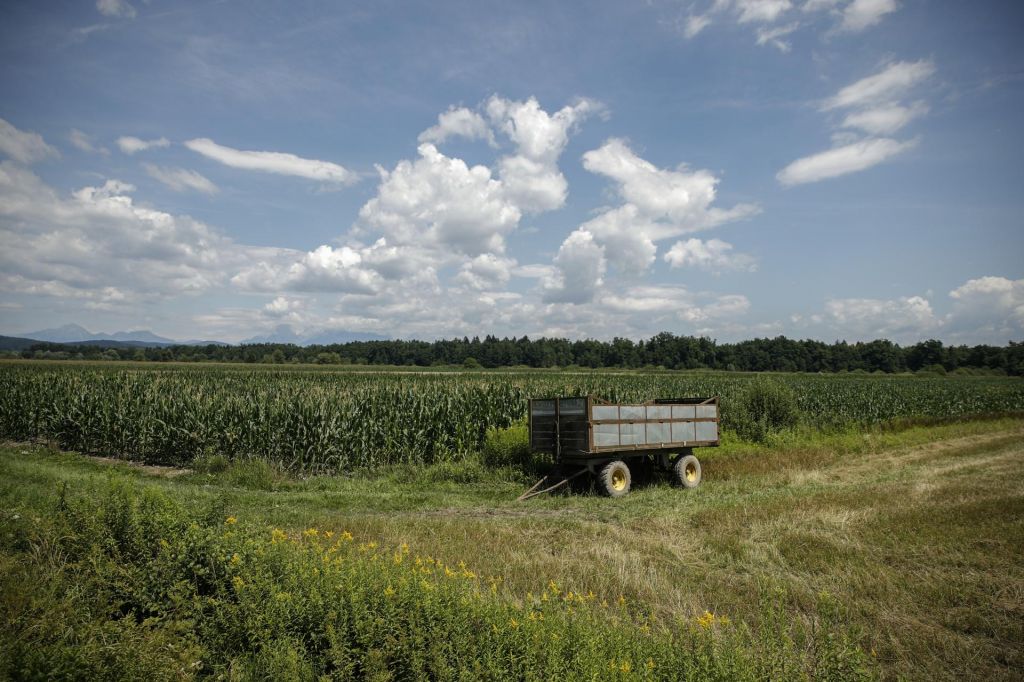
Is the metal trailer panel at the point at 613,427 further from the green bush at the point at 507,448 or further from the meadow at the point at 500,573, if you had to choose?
the green bush at the point at 507,448

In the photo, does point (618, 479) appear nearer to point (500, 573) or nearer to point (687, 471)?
point (687, 471)

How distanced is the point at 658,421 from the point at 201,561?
11.0 m

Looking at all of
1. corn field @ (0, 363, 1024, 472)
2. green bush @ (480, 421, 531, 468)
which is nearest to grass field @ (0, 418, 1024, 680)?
green bush @ (480, 421, 531, 468)

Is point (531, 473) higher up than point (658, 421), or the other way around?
point (658, 421)

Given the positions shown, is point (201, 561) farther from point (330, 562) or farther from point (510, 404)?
point (510, 404)

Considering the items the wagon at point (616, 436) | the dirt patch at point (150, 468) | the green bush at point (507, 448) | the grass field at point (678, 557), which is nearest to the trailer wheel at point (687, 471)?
the wagon at point (616, 436)

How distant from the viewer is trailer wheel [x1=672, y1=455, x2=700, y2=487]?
50.0 feet

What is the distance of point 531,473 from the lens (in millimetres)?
16156

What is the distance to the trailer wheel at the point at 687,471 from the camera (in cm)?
1525

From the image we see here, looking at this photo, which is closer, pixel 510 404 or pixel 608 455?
pixel 608 455

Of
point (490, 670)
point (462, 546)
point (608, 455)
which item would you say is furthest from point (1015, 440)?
point (490, 670)

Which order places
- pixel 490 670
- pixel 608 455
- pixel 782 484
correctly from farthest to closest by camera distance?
pixel 782 484
pixel 608 455
pixel 490 670

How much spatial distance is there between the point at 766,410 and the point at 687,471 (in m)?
Result: 11.0

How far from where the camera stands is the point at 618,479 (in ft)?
46.9
